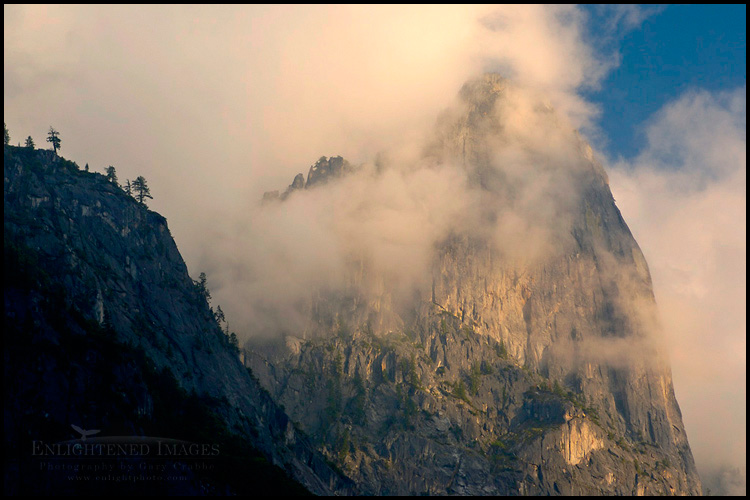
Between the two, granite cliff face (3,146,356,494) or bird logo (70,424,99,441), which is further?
bird logo (70,424,99,441)

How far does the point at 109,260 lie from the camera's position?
648 feet

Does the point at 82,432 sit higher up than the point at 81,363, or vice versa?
the point at 81,363

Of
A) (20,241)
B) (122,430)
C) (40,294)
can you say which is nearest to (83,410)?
(122,430)

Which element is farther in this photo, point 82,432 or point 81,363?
point 81,363

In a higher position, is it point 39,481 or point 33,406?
point 33,406

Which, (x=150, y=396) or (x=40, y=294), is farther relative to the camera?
(x=150, y=396)

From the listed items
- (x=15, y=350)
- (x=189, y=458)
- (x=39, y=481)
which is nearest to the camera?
(x=39, y=481)

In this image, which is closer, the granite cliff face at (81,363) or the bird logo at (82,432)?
the granite cliff face at (81,363)

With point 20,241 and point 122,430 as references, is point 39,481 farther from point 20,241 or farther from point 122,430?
point 20,241

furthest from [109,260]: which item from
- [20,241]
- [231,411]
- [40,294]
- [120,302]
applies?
[40,294]

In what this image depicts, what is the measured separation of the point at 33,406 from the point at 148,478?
77.2 ft

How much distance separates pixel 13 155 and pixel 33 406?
9838cm

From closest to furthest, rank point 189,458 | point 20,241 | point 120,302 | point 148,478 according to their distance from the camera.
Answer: point 148,478, point 189,458, point 20,241, point 120,302

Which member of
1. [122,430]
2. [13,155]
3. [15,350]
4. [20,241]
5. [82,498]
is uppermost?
[13,155]
